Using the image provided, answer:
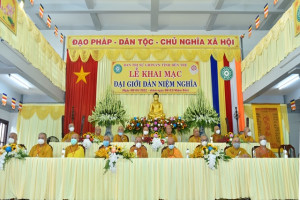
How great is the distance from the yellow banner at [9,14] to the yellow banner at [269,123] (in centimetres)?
902

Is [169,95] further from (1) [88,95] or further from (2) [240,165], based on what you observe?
(2) [240,165]

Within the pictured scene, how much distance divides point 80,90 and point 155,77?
120 inches

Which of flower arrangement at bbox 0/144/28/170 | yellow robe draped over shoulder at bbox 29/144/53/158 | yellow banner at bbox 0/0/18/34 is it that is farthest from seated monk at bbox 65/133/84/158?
yellow banner at bbox 0/0/18/34

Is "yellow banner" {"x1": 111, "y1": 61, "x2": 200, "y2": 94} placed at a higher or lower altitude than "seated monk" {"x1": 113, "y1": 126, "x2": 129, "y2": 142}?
higher

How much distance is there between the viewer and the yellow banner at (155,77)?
11.0 m

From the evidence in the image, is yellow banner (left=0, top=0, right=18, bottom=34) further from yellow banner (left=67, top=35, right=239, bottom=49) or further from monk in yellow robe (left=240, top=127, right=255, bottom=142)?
monk in yellow robe (left=240, top=127, right=255, bottom=142)

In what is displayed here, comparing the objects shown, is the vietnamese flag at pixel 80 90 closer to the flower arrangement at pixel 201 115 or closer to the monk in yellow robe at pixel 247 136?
the flower arrangement at pixel 201 115

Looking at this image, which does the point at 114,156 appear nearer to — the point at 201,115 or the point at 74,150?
the point at 74,150

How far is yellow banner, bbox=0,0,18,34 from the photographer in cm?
595

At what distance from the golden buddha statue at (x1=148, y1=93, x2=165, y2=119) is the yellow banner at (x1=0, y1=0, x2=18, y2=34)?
17.8 ft

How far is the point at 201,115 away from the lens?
31.4 ft

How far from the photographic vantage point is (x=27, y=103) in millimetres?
11727

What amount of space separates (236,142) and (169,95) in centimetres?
497

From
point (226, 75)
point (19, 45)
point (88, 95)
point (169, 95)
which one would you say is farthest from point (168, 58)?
point (19, 45)
